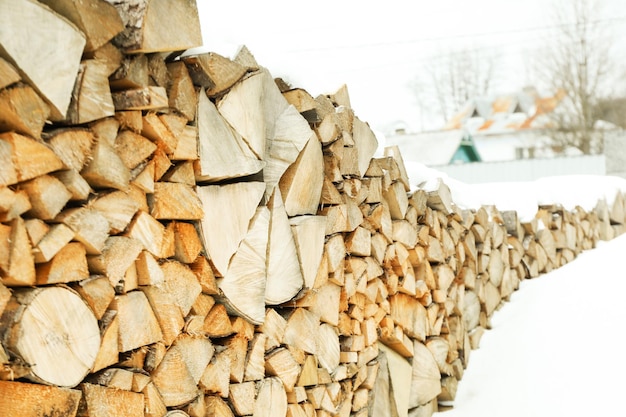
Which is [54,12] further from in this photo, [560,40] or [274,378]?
[560,40]

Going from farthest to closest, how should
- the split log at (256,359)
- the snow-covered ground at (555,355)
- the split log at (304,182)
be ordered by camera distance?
the snow-covered ground at (555,355)
the split log at (304,182)
the split log at (256,359)

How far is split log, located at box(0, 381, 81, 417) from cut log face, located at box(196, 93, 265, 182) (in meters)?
0.77

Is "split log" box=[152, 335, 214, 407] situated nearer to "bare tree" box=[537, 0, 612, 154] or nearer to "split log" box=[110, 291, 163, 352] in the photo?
"split log" box=[110, 291, 163, 352]

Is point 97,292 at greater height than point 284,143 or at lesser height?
lesser

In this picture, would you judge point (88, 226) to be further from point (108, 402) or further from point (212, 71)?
point (212, 71)

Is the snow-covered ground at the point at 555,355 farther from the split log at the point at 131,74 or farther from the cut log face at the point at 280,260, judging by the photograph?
the split log at the point at 131,74

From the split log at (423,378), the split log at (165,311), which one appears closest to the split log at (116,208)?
the split log at (165,311)

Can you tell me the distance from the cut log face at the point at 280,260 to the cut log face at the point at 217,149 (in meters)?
0.24

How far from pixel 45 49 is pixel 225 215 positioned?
0.81m

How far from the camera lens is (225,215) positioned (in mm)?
2160

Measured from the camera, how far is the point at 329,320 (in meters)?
2.88

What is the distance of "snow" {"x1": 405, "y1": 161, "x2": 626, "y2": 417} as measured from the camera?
385 centimetres

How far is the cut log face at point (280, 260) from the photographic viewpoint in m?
2.43

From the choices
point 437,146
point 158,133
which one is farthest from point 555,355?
point 437,146
